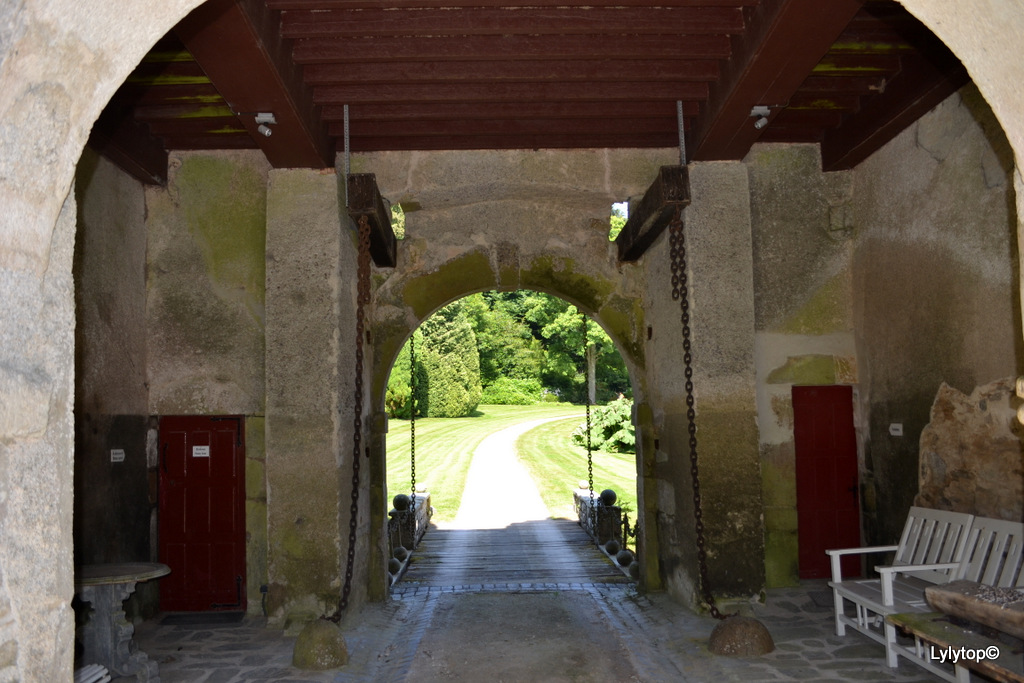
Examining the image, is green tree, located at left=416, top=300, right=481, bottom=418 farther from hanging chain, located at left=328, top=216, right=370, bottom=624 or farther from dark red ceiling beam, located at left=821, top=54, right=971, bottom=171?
hanging chain, located at left=328, top=216, right=370, bottom=624

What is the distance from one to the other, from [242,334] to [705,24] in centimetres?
426

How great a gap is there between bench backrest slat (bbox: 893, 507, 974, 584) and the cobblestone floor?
2.08ft

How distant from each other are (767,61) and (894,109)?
178cm

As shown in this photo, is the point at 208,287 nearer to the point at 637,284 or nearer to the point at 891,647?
the point at 637,284

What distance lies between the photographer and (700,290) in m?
5.77

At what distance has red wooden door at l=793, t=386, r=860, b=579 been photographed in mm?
6539

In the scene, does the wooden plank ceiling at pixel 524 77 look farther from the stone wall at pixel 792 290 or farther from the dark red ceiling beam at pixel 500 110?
the stone wall at pixel 792 290

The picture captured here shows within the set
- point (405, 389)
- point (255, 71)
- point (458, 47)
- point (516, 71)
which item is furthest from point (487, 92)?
point (405, 389)

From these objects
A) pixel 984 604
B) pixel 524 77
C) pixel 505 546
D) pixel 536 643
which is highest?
pixel 524 77

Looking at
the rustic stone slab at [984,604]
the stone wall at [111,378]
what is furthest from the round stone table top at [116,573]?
the rustic stone slab at [984,604]

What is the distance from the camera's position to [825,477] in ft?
21.6

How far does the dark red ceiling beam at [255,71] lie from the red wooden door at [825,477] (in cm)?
455

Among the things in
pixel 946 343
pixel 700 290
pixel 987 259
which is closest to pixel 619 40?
pixel 700 290

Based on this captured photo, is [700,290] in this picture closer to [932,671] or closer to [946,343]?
[946,343]
